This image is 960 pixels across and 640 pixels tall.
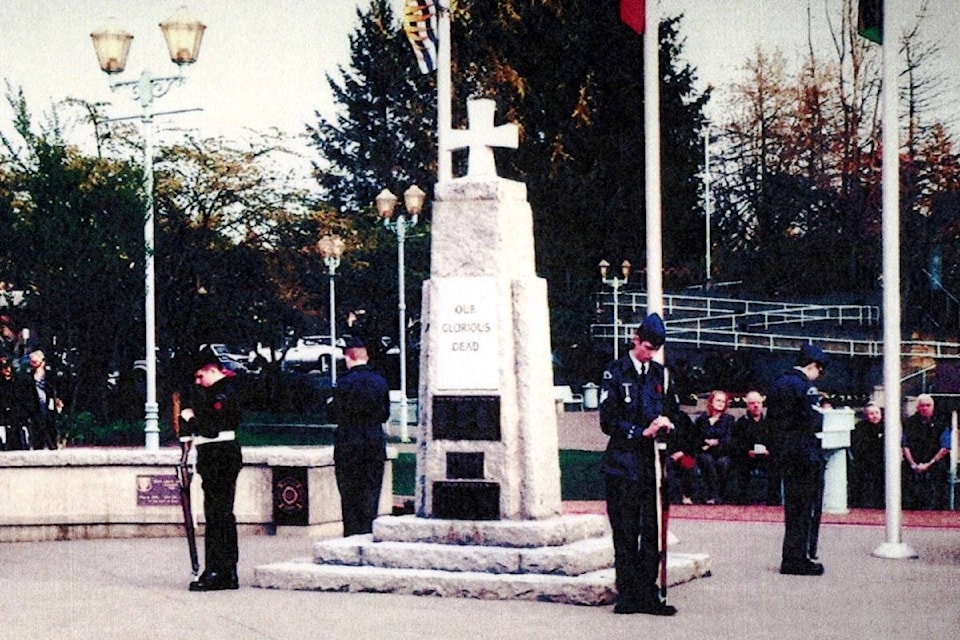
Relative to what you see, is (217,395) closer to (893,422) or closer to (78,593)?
(78,593)

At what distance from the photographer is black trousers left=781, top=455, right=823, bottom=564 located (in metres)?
13.5

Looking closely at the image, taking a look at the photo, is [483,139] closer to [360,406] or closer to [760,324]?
[360,406]

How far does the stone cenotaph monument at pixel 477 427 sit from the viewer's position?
42.0 ft

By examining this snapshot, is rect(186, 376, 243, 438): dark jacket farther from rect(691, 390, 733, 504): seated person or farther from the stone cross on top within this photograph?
rect(691, 390, 733, 504): seated person

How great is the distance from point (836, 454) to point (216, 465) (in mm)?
8271

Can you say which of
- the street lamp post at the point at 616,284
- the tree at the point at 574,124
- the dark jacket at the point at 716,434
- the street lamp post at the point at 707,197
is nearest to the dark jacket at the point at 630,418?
the dark jacket at the point at 716,434

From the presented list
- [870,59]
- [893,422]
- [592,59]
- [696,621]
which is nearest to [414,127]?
[592,59]

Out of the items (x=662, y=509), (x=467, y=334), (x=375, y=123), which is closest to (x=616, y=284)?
(x=375, y=123)

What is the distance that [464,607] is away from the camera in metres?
11.8

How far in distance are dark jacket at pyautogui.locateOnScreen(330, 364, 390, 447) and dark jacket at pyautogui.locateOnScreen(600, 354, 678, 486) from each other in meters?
3.70

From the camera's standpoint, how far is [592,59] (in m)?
56.3

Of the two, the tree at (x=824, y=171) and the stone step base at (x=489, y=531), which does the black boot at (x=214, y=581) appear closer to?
the stone step base at (x=489, y=531)

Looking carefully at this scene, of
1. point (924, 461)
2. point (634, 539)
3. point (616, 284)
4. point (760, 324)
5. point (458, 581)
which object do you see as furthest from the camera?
point (760, 324)

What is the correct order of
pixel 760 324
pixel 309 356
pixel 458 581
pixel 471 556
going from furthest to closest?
pixel 309 356, pixel 760 324, pixel 471 556, pixel 458 581
